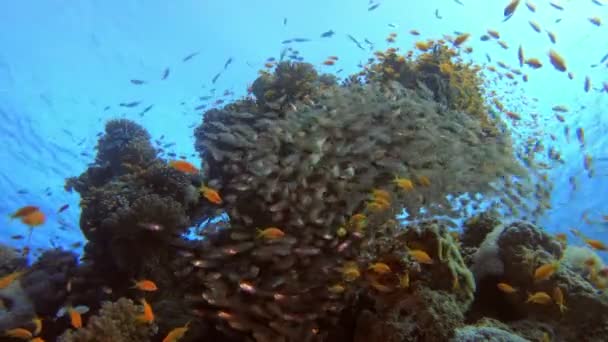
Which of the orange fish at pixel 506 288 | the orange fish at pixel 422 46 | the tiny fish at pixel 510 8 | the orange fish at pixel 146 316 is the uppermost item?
the orange fish at pixel 422 46

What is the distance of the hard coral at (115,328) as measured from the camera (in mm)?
5434

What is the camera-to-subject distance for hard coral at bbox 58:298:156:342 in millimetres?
5434

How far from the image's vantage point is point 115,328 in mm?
5543

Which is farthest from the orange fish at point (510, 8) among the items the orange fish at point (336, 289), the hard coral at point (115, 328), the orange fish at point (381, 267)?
the hard coral at point (115, 328)

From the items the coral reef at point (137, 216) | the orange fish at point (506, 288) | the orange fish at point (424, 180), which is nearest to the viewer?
the orange fish at point (506, 288)

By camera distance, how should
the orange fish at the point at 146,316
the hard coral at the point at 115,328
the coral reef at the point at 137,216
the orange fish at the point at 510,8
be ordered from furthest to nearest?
the orange fish at the point at 510,8 < the coral reef at the point at 137,216 < the orange fish at the point at 146,316 < the hard coral at the point at 115,328

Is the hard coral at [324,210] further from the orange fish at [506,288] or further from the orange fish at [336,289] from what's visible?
the orange fish at [506,288]

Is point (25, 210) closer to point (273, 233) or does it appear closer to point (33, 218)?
point (33, 218)

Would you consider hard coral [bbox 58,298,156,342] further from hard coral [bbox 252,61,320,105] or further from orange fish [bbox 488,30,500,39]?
orange fish [bbox 488,30,500,39]

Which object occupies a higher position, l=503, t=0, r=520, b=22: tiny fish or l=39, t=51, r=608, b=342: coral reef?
l=503, t=0, r=520, b=22: tiny fish

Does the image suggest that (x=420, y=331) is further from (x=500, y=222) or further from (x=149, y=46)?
(x=149, y=46)

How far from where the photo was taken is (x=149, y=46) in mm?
38594

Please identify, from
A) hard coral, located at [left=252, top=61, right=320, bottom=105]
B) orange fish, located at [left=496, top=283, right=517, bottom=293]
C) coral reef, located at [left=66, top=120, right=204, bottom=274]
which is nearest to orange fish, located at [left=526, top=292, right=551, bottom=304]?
orange fish, located at [left=496, top=283, right=517, bottom=293]

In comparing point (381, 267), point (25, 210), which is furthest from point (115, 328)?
point (381, 267)
